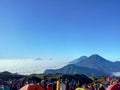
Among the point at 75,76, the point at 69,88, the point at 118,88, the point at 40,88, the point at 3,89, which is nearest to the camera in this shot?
the point at 118,88

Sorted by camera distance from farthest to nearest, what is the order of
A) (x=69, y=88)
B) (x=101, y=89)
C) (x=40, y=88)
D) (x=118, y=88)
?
(x=69, y=88), (x=101, y=89), (x=40, y=88), (x=118, y=88)

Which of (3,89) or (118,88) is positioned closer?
(118,88)

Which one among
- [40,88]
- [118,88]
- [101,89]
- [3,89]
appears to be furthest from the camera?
[3,89]

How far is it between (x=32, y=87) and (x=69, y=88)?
35.6 ft

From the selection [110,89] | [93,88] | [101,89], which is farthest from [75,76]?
[110,89]

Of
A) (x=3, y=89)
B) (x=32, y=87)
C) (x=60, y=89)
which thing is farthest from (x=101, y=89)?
(x=3, y=89)

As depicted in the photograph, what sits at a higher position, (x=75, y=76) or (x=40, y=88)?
(x=75, y=76)

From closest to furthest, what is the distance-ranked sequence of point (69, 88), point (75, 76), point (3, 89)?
point (3, 89)
point (69, 88)
point (75, 76)

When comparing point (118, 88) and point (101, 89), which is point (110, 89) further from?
point (101, 89)

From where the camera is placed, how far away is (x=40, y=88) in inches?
1267

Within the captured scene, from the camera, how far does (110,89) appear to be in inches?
1086

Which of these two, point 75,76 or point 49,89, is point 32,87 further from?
point 75,76

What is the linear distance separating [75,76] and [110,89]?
2901 inches

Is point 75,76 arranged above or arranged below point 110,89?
above
